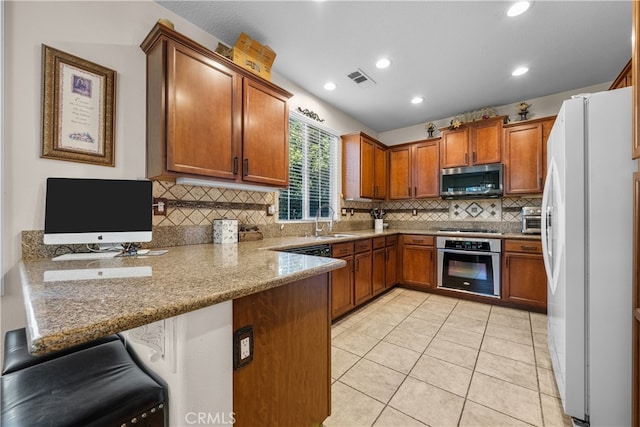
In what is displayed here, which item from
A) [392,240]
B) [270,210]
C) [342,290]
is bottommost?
[342,290]

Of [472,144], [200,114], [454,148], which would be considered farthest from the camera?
[454,148]

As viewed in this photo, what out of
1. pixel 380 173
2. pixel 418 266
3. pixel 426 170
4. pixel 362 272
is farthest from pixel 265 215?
pixel 426 170

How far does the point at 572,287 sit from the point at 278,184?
2184 millimetres

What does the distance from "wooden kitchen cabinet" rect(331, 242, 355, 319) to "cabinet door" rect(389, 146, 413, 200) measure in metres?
1.85

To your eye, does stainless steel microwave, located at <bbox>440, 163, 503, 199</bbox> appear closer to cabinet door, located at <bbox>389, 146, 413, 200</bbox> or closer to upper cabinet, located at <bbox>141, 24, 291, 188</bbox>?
cabinet door, located at <bbox>389, 146, 413, 200</bbox>

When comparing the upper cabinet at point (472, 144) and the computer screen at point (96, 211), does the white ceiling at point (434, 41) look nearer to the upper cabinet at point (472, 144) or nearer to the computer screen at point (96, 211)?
the upper cabinet at point (472, 144)

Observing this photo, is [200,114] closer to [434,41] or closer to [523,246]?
[434,41]

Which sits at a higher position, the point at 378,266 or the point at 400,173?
the point at 400,173

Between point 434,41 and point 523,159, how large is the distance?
2.06 metres

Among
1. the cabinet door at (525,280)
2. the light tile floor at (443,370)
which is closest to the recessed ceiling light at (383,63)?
the cabinet door at (525,280)

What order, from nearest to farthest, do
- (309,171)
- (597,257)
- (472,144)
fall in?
1. (597,257)
2. (309,171)
3. (472,144)

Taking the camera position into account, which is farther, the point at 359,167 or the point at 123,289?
the point at 359,167

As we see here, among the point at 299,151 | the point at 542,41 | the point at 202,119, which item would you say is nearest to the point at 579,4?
the point at 542,41

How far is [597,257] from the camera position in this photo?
4.28 ft
